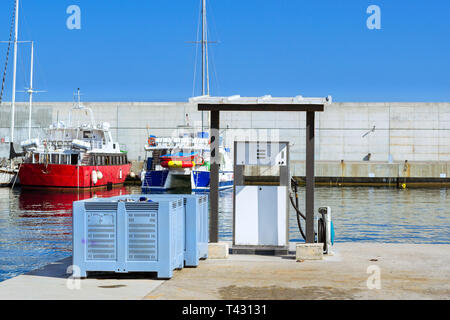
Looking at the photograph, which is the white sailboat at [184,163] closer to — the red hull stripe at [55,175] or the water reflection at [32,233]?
the red hull stripe at [55,175]

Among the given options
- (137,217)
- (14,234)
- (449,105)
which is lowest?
(14,234)

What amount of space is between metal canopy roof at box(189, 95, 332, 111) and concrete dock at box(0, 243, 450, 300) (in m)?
2.63

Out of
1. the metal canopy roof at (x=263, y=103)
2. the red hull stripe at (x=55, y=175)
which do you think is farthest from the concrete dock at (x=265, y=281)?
the red hull stripe at (x=55, y=175)

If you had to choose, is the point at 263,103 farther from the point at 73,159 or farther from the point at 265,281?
the point at 73,159

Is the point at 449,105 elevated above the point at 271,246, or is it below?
above

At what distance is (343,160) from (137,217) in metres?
53.9

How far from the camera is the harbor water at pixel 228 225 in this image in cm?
1650

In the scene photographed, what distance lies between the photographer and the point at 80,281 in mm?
8516

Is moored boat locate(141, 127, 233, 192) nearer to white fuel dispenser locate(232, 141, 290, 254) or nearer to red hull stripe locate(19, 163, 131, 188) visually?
red hull stripe locate(19, 163, 131, 188)

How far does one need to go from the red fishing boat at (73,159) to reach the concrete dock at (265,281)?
38.9 metres
